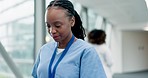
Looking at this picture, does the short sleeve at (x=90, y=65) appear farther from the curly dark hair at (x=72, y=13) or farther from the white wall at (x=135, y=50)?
the white wall at (x=135, y=50)

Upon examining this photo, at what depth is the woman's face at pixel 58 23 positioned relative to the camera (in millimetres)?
1136

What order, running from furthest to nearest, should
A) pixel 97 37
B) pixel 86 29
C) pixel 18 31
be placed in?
pixel 86 29
pixel 18 31
pixel 97 37

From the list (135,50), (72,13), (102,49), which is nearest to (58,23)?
(72,13)

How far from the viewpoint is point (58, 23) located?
1.14 metres

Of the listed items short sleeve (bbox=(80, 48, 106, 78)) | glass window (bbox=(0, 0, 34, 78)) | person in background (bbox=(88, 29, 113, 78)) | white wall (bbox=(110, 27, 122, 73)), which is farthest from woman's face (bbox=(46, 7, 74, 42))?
white wall (bbox=(110, 27, 122, 73))

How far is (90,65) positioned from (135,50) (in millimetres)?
7570

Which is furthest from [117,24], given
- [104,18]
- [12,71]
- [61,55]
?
[61,55]

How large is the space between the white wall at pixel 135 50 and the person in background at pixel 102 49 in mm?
4913

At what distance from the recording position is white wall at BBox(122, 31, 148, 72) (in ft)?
26.1

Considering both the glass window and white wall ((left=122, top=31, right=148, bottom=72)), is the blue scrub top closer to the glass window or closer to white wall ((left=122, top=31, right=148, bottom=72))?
the glass window

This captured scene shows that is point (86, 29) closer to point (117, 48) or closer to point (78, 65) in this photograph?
point (117, 48)

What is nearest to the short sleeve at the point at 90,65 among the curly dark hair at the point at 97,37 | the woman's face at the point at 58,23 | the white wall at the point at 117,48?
the woman's face at the point at 58,23

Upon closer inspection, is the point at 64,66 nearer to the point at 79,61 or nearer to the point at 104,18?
the point at 79,61

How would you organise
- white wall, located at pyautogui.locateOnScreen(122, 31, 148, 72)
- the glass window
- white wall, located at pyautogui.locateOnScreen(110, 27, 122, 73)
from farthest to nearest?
white wall, located at pyautogui.locateOnScreen(122, 31, 148, 72), white wall, located at pyautogui.locateOnScreen(110, 27, 122, 73), the glass window
